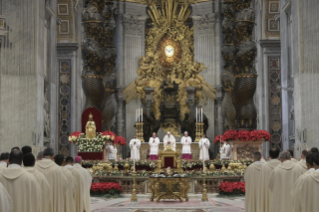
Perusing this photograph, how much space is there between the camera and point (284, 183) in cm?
733

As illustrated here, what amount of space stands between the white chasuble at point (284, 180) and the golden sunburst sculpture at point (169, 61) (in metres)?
18.1

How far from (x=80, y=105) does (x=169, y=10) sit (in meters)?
7.11

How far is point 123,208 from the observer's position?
1152 cm

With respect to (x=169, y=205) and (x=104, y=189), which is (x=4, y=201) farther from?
(x=104, y=189)

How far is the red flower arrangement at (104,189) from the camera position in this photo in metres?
14.1

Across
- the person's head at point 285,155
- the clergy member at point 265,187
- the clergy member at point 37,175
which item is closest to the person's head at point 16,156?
the clergy member at point 37,175

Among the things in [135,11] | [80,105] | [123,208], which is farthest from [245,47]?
[135,11]

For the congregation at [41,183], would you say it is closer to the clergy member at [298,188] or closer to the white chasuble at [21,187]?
the white chasuble at [21,187]

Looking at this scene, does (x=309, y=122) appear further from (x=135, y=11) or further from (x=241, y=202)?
(x=135, y=11)

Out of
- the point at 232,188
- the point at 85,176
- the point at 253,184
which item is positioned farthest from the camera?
the point at 232,188

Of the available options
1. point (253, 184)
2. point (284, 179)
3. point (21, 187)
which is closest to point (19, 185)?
point (21, 187)

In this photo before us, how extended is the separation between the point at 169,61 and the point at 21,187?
21.8 m

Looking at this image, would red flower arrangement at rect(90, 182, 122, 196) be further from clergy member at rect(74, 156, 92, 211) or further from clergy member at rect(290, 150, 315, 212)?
clergy member at rect(290, 150, 315, 212)

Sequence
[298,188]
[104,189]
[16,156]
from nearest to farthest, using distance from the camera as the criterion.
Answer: [16,156] → [298,188] → [104,189]
